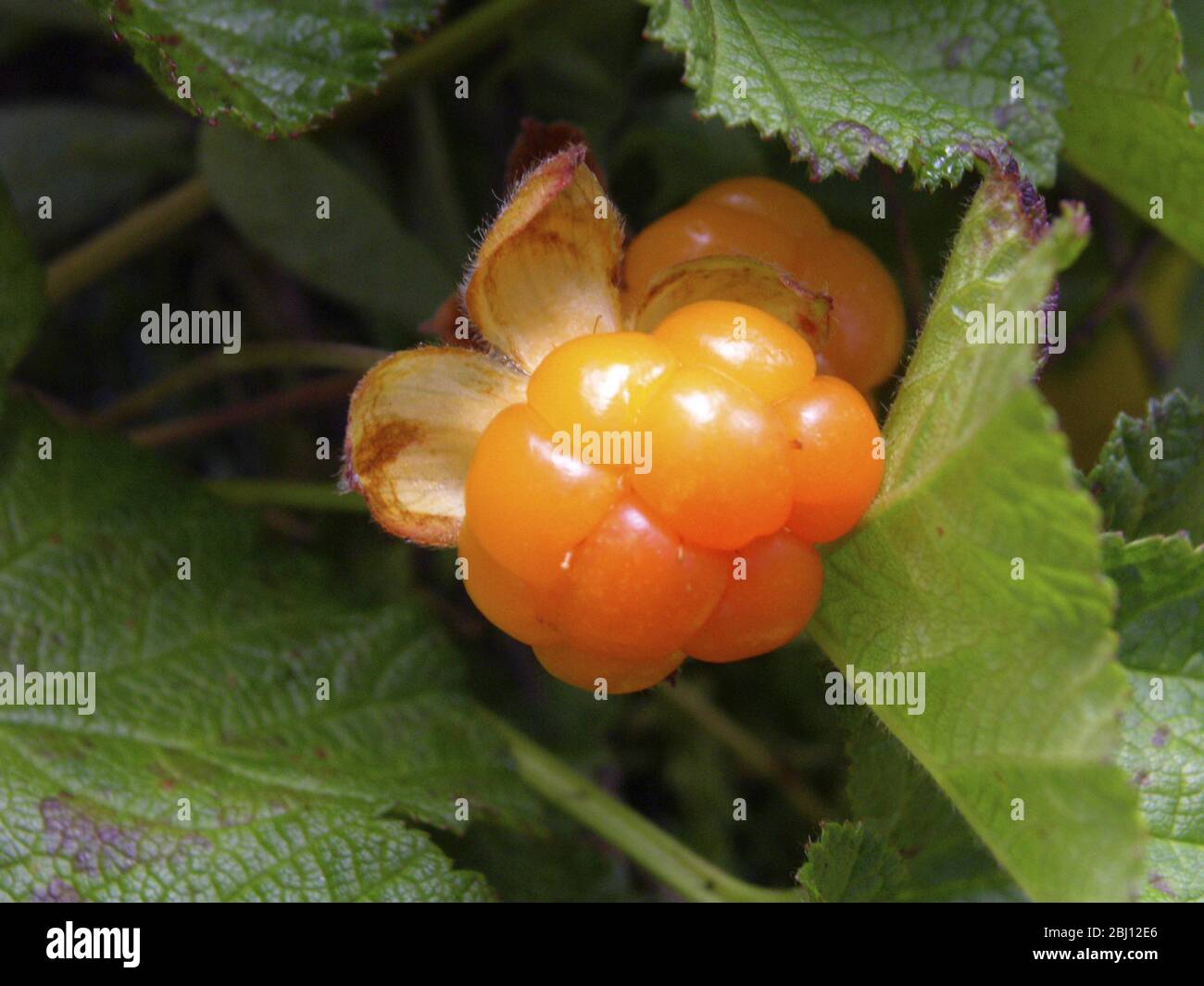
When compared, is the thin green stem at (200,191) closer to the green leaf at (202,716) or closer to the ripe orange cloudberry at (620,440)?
the green leaf at (202,716)

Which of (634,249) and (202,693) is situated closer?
(634,249)

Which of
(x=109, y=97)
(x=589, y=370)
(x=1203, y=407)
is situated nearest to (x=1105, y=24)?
(x=1203, y=407)

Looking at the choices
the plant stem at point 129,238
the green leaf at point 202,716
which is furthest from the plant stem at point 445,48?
the green leaf at point 202,716

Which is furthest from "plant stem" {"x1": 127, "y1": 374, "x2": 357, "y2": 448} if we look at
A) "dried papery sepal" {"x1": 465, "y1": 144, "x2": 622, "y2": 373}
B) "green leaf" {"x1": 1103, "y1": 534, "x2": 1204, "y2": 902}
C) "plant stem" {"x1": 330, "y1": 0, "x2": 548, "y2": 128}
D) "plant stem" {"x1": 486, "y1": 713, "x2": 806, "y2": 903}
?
"green leaf" {"x1": 1103, "y1": 534, "x2": 1204, "y2": 902}

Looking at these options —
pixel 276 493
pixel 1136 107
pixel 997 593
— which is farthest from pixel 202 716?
pixel 1136 107

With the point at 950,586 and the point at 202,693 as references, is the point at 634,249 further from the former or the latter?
the point at 202,693

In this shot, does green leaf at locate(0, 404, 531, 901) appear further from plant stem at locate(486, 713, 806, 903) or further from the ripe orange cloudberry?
the ripe orange cloudberry
